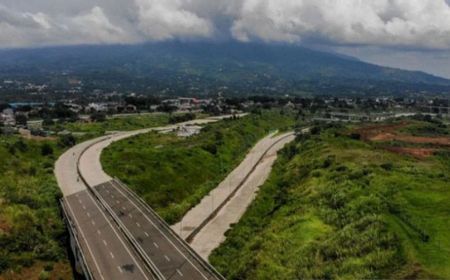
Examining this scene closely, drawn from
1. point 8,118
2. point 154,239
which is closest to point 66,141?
point 154,239

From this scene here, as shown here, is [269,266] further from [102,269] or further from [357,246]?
[102,269]

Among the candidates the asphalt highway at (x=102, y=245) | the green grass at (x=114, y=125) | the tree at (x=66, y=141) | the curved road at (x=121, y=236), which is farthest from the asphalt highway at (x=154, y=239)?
the green grass at (x=114, y=125)

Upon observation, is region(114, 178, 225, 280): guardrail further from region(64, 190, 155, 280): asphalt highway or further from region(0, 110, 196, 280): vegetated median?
region(0, 110, 196, 280): vegetated median

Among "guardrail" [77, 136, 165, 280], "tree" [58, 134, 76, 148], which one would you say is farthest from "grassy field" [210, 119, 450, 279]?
"tree" [58, 134, 76, 148]

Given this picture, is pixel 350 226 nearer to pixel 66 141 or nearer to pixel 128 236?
pixel 128 236

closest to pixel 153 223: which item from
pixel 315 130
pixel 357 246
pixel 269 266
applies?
pixel 269 266
